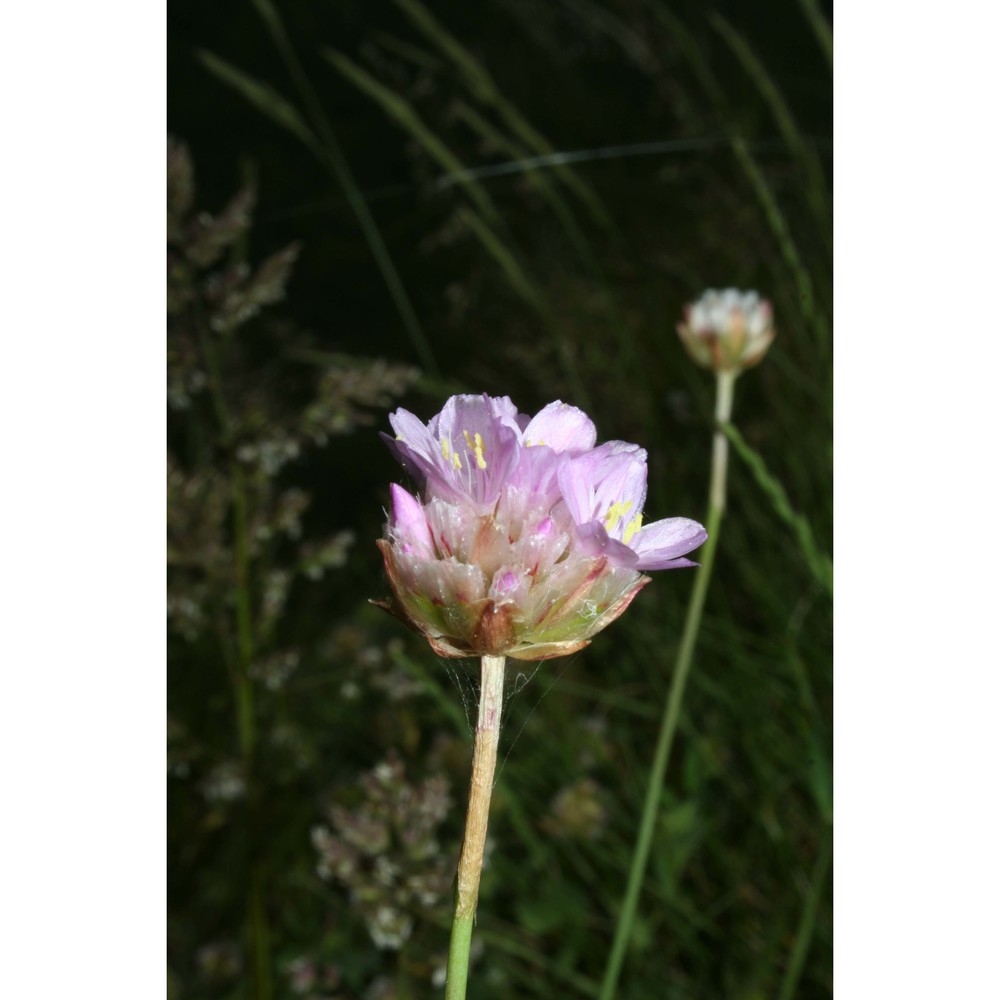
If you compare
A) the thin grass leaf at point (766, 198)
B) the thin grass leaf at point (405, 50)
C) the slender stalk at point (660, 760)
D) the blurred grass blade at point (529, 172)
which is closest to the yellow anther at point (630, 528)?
the slender stalk at point (660, 760)

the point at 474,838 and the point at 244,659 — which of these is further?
the point at 244,659

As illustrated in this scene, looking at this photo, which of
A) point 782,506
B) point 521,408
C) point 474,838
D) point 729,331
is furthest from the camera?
point 521,408

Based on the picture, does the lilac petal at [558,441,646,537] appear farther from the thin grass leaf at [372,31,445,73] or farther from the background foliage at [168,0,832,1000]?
the thin grass leaf at [372,31,445,73]

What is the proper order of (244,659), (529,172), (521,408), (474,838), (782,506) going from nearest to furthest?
(474,838) → (782,506) → (244,659) → (529,172) → (521,408)

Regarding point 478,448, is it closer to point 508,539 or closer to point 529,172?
point 508,539

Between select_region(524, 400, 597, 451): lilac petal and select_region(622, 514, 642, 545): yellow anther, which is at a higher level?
select_region(524, 400, 597, 451): lilac petal

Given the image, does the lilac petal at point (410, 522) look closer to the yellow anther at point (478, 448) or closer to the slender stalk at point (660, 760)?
the yellow anther at point (478, 448)

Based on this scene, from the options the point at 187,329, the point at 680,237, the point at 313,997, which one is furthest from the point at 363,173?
the point at 313,997

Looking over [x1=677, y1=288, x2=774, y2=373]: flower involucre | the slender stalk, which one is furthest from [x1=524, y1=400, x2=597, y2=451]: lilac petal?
[x1=677, y1=288, x2=774, y2=373]: flower involucre

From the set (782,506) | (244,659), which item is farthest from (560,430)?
(244,659)
